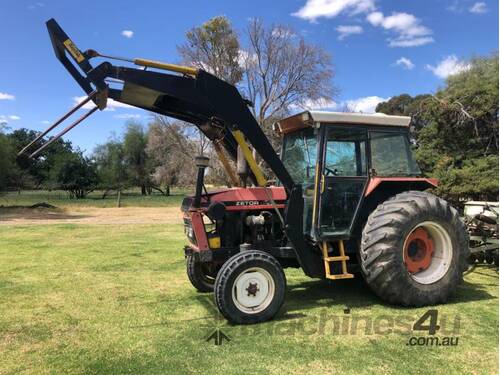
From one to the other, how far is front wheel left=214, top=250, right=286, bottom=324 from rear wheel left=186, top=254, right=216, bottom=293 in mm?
1403

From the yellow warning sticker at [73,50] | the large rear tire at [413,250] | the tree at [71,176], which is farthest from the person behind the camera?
the tree at [71,176]

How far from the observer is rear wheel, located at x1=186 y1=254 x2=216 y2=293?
20.0ft

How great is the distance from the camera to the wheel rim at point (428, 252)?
5504mm

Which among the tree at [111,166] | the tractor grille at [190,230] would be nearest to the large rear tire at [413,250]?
the tractor grille at [190,230]

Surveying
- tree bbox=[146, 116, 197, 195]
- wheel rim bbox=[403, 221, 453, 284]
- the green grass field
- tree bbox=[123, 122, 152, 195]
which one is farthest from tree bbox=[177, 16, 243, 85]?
tree bbox=[123, 122, 152, 195]

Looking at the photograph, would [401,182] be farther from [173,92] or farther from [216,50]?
[216,50]

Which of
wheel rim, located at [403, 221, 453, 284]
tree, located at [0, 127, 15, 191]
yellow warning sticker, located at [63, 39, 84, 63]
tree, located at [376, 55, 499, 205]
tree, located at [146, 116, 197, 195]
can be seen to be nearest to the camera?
yellow warning sticker, located at [63, 39, 84, 63]

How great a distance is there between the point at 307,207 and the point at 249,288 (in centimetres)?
128

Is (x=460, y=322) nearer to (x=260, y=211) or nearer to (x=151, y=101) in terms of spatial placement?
(x=260, y=211)

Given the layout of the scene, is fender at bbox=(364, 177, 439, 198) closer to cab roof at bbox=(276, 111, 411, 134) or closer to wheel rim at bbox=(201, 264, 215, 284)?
cab roof at bbox=(276, 111, 411, 134)

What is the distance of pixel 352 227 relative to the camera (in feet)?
18.0

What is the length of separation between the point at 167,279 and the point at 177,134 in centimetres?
Answer: 2236

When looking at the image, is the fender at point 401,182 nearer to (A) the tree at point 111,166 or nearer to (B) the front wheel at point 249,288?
(B) the front wheel at point 249,288

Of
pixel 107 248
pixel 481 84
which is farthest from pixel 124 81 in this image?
pixel 481 84
